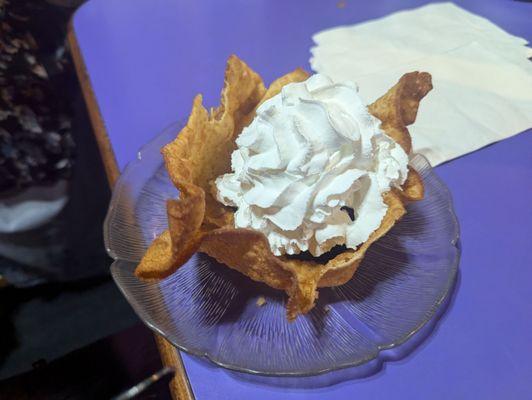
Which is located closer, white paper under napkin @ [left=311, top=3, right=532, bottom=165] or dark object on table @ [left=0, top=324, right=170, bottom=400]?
white paper under napkin @ [left=311, top=3, right=532, bottom=165]

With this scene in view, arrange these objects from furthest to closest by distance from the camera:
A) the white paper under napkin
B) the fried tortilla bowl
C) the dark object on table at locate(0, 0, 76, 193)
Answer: the dark object on table at locate(0, 0, 76, 193)
the white paper under napkin
the fried tortilla bowl

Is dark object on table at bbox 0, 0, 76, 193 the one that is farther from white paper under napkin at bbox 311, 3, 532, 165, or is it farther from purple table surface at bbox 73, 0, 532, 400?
white paper under napkin at bbox 311, 3, 532, 165

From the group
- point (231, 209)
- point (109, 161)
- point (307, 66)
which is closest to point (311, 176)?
point (231, 209)

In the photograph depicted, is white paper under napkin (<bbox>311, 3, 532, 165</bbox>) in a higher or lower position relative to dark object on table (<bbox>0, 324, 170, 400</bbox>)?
higher

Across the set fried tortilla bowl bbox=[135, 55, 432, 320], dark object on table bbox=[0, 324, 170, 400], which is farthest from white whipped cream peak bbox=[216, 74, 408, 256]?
dark object on table bbox=[0, 324, 170, 400]

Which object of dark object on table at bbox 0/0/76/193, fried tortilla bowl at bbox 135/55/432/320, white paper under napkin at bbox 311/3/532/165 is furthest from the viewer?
dark object on table at bbox 0/0/76/193

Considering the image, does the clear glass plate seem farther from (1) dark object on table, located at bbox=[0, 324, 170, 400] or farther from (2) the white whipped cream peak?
(1) dark object on table, located at bbox=[0, 324, 170, 400]

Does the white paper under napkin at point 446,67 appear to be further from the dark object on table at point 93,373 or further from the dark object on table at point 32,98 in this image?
the dark object on table at point 93,373
